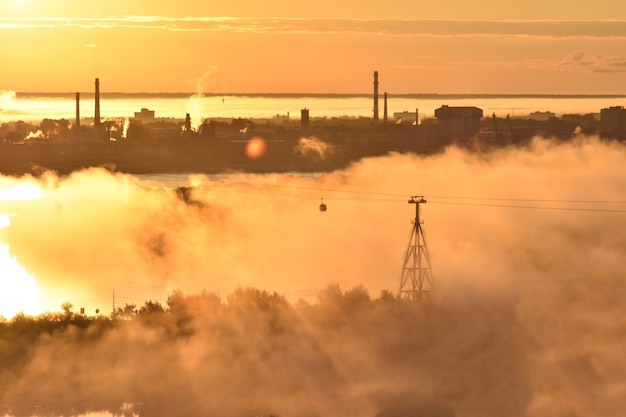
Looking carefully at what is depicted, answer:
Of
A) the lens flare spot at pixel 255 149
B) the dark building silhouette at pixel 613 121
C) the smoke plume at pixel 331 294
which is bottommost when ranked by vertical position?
the smoke plume at pixel 331 294

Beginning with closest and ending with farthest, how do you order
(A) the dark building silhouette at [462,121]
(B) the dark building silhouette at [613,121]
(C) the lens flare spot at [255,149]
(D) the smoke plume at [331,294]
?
(D) the smoke plume at [331,294] < (C) the lens flare spot at [255,149] < (A) the dark building silhouette at [462,121] < (B) the dark building silhouette at [613,121]

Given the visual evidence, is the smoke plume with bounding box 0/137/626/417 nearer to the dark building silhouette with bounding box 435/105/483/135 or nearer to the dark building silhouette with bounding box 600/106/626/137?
the dark building silhouette with bounding box 435/105/483/135

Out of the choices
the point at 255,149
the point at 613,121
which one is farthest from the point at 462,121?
the point at 255,149

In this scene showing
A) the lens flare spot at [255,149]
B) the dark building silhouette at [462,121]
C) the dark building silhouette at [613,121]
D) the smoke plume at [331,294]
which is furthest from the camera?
the dark building silhouette at [613,121]

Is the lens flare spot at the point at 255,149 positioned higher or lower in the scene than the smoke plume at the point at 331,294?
higher

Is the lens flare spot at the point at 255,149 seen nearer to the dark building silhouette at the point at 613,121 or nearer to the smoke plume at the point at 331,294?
the smoke plume at the point at 331,294

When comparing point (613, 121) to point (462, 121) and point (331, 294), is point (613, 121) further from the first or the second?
point (331, 294)

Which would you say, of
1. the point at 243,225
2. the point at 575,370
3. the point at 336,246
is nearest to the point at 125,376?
the point at 575,370

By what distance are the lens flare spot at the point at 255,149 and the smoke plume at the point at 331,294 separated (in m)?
21.9

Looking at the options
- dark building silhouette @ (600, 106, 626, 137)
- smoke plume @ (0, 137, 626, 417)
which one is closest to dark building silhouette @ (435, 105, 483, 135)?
dark building silhouette @ (600, 106, 626, 137)

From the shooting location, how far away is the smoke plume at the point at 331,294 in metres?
65.6

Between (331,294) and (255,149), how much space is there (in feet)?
372

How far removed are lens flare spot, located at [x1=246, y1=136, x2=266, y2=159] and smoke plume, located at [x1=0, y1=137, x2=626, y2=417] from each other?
21.9m

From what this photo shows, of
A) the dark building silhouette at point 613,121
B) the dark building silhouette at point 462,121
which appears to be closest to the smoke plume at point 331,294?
the dark building silhouette at point 462,121
